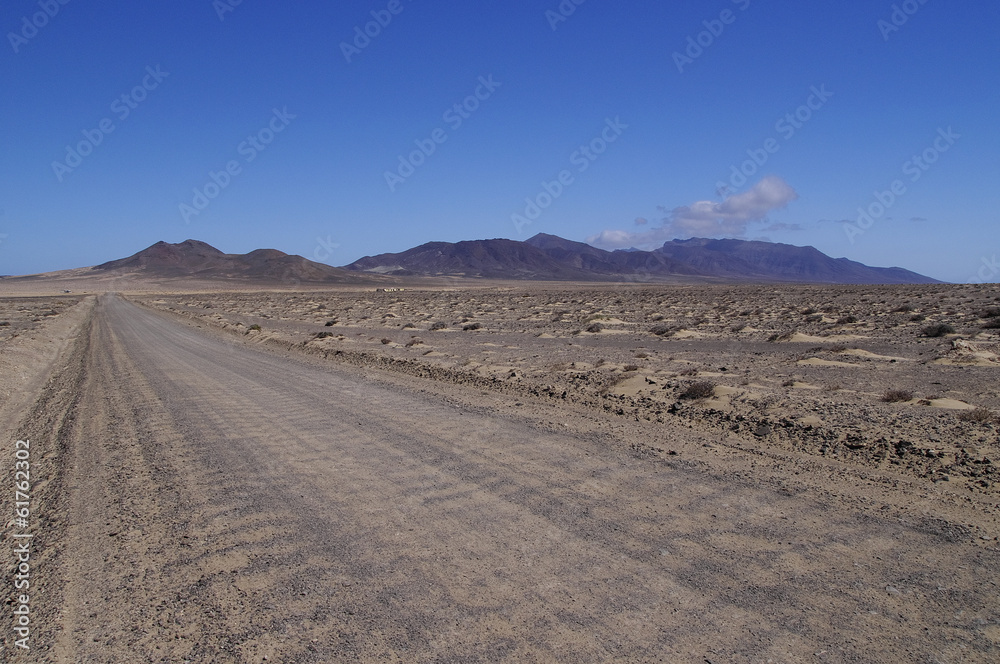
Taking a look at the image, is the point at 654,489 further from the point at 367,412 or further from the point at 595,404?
the point at 367,412

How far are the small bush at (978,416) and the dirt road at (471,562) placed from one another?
13.6ft

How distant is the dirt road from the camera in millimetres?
3240

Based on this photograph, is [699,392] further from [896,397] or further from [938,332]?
[938,332]

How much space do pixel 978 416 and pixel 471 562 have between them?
7586 mm

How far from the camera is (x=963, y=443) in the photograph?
6910 mm

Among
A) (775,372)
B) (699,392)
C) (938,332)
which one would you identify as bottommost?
(775,372)

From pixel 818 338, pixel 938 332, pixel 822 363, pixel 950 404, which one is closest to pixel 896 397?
pixel 950 404

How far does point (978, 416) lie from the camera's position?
7789 mm

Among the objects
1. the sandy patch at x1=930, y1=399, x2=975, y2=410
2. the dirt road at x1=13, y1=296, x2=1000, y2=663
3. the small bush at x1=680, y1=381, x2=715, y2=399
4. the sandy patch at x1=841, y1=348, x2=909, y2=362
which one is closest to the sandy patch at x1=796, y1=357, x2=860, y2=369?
the sandy patch at x1=841, y1=348, x2=909, y2=362

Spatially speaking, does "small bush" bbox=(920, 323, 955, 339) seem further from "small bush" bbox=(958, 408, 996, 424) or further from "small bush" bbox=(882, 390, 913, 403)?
"small bush" bbox=(958, 408, 996, 424)

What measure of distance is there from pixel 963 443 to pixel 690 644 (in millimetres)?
5816

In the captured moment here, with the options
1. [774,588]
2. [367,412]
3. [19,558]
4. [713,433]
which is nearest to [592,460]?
[713,433]

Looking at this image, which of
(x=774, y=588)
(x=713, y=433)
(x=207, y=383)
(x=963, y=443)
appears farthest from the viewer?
(x=207, y=383)

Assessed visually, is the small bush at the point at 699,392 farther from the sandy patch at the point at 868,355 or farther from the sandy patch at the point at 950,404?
the sandy patch at the point at 868,355
